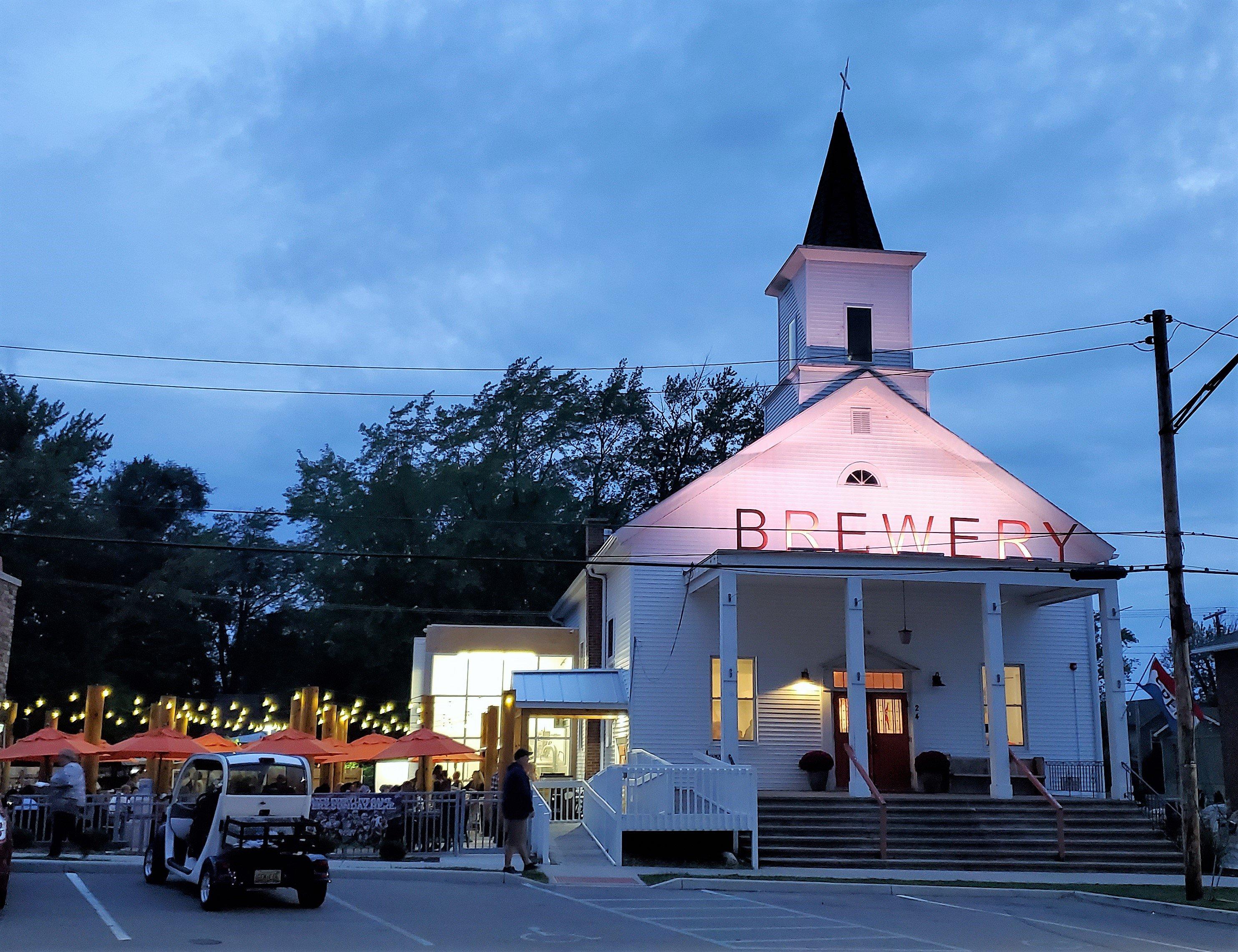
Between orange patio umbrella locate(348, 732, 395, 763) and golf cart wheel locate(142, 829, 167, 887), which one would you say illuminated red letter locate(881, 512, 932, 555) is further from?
golf cart wheel locate(142, 829, 167, 887)

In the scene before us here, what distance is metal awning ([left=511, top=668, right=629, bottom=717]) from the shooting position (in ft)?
83.7

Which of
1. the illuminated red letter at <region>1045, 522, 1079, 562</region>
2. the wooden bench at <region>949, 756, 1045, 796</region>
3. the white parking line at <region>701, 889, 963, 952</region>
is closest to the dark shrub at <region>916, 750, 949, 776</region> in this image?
the wooden bench at <region>949, 756, 1045, 796</region>

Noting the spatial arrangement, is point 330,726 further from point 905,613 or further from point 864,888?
point 864,888

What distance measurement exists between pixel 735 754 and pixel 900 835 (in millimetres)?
3174

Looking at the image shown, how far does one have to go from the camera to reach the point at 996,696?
23078mm

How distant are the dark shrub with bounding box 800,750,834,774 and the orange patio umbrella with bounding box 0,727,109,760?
45.2 ft

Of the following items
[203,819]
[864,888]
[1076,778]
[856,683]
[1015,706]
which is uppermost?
[856,683]

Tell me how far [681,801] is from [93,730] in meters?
11.8

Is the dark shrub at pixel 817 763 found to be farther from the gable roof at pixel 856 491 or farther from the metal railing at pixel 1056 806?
the gable roof at pixel 856 491

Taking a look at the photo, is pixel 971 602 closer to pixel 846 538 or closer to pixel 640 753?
pixel 846 538

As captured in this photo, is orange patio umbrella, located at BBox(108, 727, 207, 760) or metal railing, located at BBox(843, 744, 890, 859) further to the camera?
orange patio umbrella, located at BBox(108, 727, 207, 760)

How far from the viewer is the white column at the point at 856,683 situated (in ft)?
74.0

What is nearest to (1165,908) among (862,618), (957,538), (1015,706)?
(862,618)

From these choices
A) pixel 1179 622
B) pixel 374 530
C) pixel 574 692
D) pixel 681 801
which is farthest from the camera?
pixel 374 530
